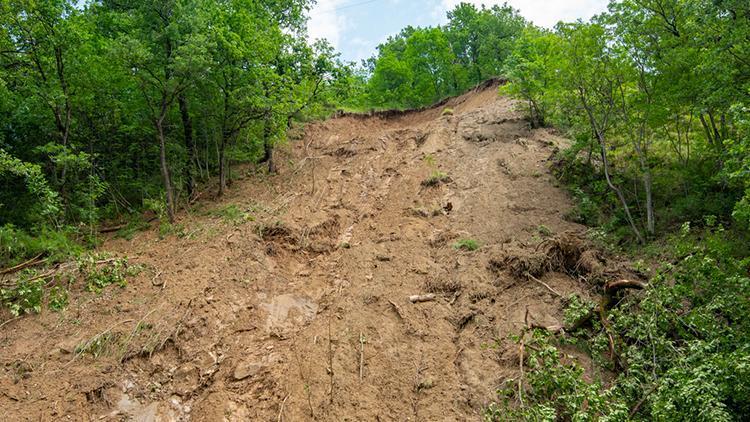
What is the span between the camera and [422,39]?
30828mm

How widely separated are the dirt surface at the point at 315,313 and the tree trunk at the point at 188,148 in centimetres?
150

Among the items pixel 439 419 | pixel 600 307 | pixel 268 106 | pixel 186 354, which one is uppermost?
pixel 268 106

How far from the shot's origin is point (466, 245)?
933 cm

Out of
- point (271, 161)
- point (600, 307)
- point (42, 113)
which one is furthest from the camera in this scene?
point (271, 161)

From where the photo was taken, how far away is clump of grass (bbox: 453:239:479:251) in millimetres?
9227

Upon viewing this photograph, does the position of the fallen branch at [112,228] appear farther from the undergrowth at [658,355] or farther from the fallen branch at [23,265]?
the undergrowth at [658,355]

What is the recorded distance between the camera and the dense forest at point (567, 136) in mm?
4941

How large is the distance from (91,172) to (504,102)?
51.9 feet

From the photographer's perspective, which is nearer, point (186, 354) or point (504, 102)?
point (186, 354)

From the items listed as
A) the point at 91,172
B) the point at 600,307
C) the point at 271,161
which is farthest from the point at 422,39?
the point at 600,307

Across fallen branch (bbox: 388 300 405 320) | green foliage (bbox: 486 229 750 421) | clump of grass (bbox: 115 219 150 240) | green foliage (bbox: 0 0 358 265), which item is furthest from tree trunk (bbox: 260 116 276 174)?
green foliage (bbox: 486 229 750 421)

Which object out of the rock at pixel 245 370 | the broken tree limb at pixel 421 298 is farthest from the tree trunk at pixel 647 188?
the rock at pixel 245 370

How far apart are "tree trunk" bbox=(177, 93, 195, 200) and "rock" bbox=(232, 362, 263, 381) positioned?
8.07 meters

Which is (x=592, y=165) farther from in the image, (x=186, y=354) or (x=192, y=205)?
(x=192, y=205)
